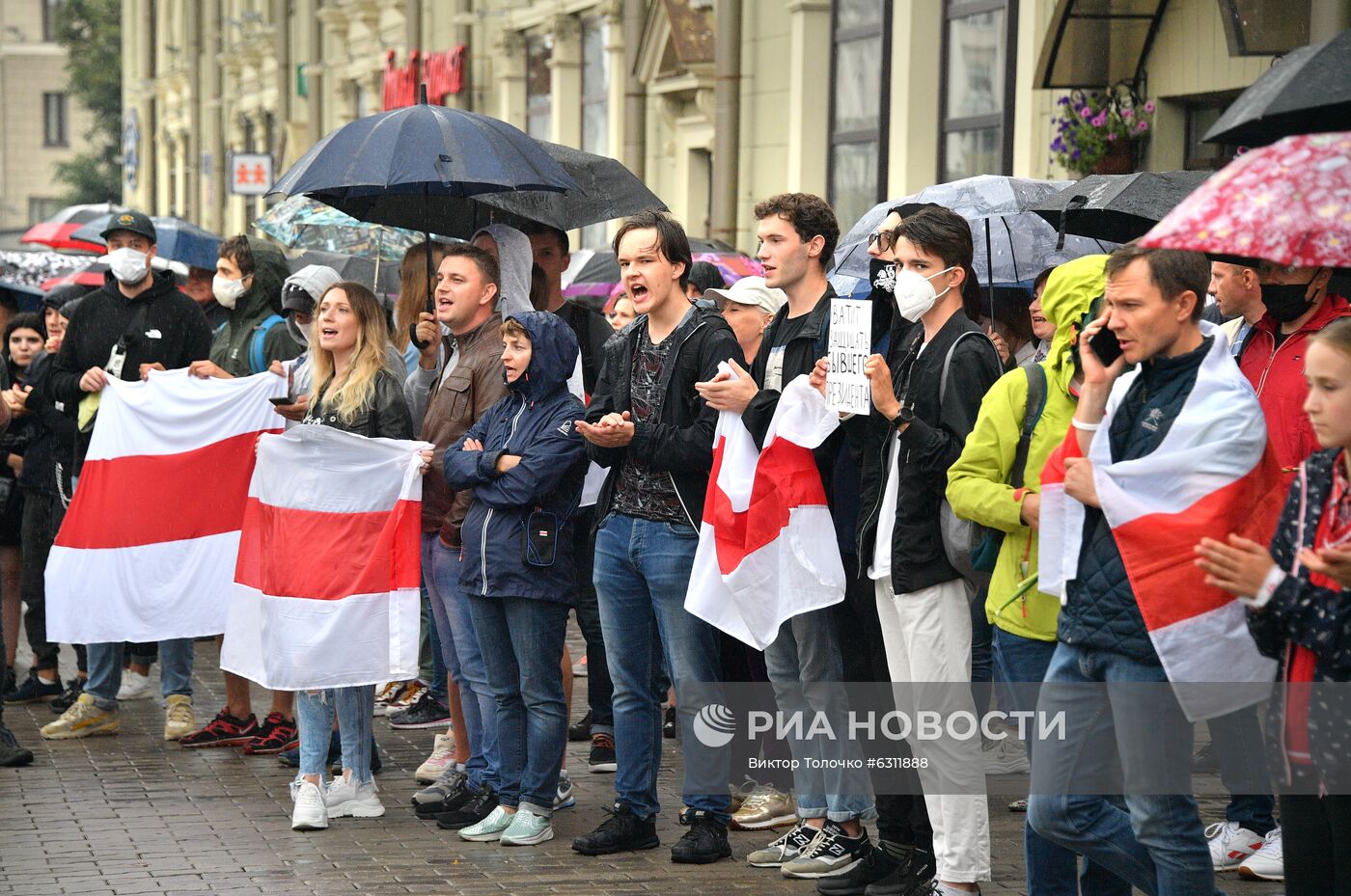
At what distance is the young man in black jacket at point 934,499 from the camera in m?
5.48

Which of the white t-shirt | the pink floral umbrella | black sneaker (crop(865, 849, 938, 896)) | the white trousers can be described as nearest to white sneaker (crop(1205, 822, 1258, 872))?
black sneaker (crop(865, 849, 938, 896))

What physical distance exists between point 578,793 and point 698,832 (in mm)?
1172

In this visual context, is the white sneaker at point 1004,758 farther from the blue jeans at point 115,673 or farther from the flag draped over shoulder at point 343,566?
the blue jeans at point 115,673

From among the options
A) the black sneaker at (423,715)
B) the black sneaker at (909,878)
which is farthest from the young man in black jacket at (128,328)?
the black sneaker at (909,878)

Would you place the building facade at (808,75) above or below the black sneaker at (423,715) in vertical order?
above

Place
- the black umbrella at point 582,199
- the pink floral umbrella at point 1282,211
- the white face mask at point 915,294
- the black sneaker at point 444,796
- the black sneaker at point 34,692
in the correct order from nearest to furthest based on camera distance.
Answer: the pink floral umbrella at point 1282,211 < the white face mask at point 915,294 < the black sneaker at point 444,796 < the black umbrella at point 582,199 < the black sneaker at point 34,692

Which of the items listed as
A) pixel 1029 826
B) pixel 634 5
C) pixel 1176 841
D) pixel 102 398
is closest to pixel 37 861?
pixel 102 398

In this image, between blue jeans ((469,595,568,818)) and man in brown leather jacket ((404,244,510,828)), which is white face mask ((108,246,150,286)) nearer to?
man in brown leather jacket ((404,244,510,828))

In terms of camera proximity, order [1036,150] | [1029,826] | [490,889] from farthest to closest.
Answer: [1036,150] < [490,889] < [1029,826]

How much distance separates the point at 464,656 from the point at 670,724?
187cm

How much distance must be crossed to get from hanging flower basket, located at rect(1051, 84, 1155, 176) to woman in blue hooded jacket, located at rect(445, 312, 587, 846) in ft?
20.5

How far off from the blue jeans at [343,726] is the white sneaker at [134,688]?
2750 millimetres

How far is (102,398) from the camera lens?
8.59m

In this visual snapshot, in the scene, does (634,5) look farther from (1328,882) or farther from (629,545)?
(1328,882)
